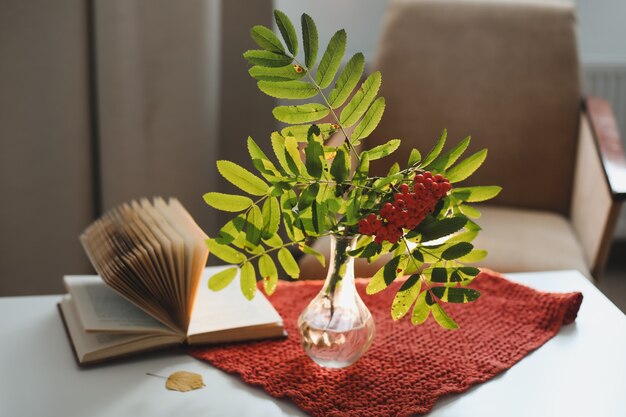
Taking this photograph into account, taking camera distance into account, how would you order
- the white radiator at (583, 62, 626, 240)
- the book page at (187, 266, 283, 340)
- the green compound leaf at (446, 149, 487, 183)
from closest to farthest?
the green compound leaf at (446, 149, 487, 183) < the book page at (187, 266, 283, 340) < the white radiator at (583, 62, 626, 240)

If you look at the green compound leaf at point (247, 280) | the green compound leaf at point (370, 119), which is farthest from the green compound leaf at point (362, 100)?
the green compound leaf at point (247, 280)

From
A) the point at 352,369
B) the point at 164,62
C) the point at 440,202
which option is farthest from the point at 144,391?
the point at 164,62

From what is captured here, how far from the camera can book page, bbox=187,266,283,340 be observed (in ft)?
3.69

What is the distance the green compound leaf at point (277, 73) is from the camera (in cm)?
98

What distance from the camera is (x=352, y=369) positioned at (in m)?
1.05

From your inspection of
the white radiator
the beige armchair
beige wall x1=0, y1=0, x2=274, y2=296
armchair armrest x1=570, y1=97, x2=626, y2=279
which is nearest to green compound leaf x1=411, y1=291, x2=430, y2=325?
armchair armrest x1=570, y1=97, x2=626, y2=279

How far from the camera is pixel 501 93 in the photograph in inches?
78.2

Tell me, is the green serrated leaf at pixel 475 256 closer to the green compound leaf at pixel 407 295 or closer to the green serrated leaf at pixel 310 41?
the green compound leaf at pixel 407 295

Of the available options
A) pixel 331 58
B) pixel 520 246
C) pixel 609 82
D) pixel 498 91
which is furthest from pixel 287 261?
pixel 609 82

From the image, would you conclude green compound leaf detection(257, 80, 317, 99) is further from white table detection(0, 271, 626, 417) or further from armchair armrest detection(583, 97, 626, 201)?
armchair armrest detection(583, 97, 626, 201)

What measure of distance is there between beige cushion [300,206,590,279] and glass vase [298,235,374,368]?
0.48 meters

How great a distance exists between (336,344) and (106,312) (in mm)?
329

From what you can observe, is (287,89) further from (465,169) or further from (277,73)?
(465,169)

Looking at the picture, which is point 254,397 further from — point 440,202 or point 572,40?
point 572,40
